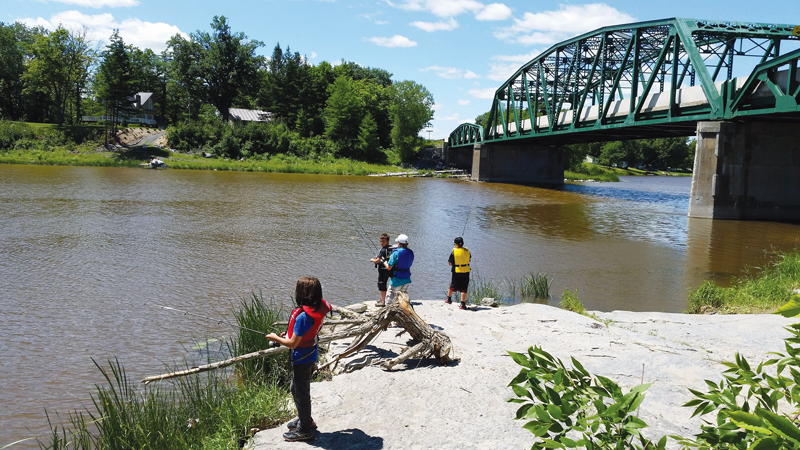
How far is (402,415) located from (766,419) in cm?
482

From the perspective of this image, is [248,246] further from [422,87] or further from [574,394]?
[422,87]

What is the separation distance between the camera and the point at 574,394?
252cm

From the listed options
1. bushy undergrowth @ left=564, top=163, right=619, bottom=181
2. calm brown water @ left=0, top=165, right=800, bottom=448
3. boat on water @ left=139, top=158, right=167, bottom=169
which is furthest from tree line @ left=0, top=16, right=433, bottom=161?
calm brown water @ left=0, top=165, right=800, bottom=448

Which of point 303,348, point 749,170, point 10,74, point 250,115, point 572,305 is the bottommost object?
point 572,305

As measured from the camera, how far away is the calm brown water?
31.6ft

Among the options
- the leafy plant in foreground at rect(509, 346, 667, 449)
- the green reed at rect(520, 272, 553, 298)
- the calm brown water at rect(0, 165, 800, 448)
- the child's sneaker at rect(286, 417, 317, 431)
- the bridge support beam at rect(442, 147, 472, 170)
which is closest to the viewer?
the leafy plant in foreground at rect(509, 346, 667, 449)

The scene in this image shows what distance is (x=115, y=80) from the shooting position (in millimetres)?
79688

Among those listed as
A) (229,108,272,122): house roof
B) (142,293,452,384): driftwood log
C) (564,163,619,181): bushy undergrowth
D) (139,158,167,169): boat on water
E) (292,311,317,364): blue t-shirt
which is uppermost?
(229,108,272,122): house roof

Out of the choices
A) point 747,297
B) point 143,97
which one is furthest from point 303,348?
point 143,97

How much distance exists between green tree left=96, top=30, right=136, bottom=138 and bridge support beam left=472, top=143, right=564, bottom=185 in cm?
5000

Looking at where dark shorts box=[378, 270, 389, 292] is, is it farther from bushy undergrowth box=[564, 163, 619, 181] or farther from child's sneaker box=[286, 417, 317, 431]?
bushy undergrowth box=[564, 163, 619, 181]

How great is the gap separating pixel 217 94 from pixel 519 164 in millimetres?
55621

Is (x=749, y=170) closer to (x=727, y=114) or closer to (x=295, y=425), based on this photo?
(x=727, y=114)

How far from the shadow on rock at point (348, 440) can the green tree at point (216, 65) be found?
100m
